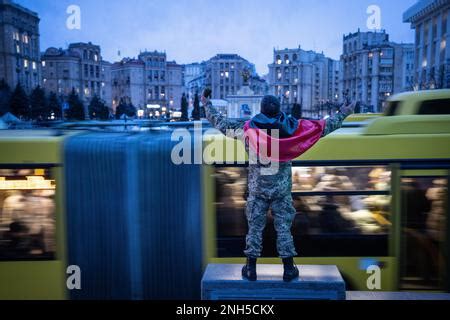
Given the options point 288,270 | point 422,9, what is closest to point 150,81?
point 422,9

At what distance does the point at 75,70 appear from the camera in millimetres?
104750

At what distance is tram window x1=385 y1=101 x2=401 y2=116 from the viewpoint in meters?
7.02

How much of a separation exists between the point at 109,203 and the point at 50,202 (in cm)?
79

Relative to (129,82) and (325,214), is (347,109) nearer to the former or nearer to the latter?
(325,214)

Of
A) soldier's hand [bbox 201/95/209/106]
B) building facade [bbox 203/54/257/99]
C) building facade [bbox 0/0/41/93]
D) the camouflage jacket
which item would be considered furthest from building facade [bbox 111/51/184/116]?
the camouflage jacket

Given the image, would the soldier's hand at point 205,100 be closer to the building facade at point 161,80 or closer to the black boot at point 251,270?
the black boot at point 251,270

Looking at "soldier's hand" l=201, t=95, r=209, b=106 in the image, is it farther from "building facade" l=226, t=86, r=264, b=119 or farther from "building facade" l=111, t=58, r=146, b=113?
"building facade" l=111, t=58, r=146, b=113

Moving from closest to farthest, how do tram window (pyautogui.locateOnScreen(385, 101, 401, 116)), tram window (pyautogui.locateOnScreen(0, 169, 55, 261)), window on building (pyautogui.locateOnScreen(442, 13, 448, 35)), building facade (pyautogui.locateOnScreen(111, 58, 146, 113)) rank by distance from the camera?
tram window (pyautogui.locateOnScreen(0, 169, 55, 261)), tram window (pyautogui.locateOnScreen(385, 101, 401, 116)), window on building (pyautogui.locateOnScreen(442, 13, 448, 35)), building facade (pyautogui.locateOnScreen(111, 58, 146, 113))

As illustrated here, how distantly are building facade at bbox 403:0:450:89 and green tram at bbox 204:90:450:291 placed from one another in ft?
165

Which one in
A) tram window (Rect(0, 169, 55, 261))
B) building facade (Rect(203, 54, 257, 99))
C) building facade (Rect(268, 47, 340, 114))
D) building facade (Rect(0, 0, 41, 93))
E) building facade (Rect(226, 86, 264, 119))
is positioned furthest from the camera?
building facade (Rect(203, 54, 257, 99))

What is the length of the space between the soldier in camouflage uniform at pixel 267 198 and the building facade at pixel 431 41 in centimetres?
5221

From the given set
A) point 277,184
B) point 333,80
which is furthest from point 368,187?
point 333,80

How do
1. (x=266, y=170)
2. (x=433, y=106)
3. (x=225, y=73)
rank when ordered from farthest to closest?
(x=225, y=73)
(x=433, y=106)
(x=266, y=170)

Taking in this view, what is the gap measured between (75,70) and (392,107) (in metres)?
108
